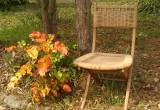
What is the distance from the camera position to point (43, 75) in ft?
17.3

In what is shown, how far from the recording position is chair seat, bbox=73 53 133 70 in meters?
5.00

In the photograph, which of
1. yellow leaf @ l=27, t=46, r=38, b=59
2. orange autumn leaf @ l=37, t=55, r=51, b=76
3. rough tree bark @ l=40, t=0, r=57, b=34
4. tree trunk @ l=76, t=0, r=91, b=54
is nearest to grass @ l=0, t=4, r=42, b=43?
rough tree bark @ l=40, t=0, r=57, b=34

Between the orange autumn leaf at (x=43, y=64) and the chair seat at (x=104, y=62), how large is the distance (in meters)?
0.33

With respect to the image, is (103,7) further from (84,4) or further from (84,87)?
(84,87)

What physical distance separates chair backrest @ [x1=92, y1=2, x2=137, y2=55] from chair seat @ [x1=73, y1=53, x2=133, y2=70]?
0.93 feet

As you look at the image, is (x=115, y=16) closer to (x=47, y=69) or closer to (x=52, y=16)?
(x=47, y=69)

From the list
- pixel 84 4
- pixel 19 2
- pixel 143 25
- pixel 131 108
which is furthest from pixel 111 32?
pixel 19 2

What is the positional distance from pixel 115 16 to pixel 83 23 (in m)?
0.46

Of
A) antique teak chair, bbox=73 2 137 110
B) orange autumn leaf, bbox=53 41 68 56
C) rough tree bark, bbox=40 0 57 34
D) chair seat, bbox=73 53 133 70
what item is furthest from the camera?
rough tree bark, bbox=40 0 57 34

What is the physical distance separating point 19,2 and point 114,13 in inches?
339

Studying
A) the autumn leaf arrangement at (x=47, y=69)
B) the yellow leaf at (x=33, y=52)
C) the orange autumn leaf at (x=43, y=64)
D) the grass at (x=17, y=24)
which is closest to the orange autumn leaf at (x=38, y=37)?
the autumn leaf arrangement at (x=47, y=69)

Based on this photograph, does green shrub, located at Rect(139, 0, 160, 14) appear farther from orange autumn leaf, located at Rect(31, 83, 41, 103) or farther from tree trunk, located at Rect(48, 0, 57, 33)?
orange autumn leaf, located at Rect(31, 83, 41, 103)

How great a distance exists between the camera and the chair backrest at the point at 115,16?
5.70m

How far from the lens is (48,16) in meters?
6.88
